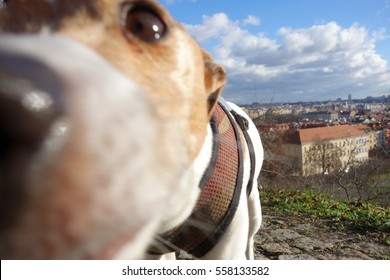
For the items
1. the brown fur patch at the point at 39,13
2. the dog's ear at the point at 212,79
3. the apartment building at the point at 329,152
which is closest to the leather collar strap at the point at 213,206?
the dog's ear at the point at 212,79

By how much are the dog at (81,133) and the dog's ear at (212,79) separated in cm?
60

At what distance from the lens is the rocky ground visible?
13.5 ft

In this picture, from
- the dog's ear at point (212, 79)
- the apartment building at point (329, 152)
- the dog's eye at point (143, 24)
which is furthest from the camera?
the apartment building at point (329, 152)

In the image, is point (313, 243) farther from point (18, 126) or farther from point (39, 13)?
point (18, 126)

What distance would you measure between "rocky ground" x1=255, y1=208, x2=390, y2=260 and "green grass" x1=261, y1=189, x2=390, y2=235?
28 cm

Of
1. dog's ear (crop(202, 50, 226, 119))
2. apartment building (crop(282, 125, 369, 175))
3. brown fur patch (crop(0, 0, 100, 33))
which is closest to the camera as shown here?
brown fur patch (crop(0, 0, 100, 33))

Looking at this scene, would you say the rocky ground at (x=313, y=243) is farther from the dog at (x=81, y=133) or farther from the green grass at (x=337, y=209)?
the dog at (x=81, y=133)

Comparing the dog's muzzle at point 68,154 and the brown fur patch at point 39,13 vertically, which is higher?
the brown fur patch at point 39,13

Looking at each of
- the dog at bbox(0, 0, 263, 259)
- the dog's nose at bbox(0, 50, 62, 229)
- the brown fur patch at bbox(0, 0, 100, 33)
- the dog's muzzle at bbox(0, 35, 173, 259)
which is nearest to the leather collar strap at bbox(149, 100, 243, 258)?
the dog at bbox(0, 0, 263, 259)

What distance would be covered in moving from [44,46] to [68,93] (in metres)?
0.22

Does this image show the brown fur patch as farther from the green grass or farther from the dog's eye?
the green grass

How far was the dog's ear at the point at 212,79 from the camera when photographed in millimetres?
2142

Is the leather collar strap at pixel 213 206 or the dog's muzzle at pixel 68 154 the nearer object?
the dog's muzzle at pixel 68 154

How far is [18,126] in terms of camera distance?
639 mm
